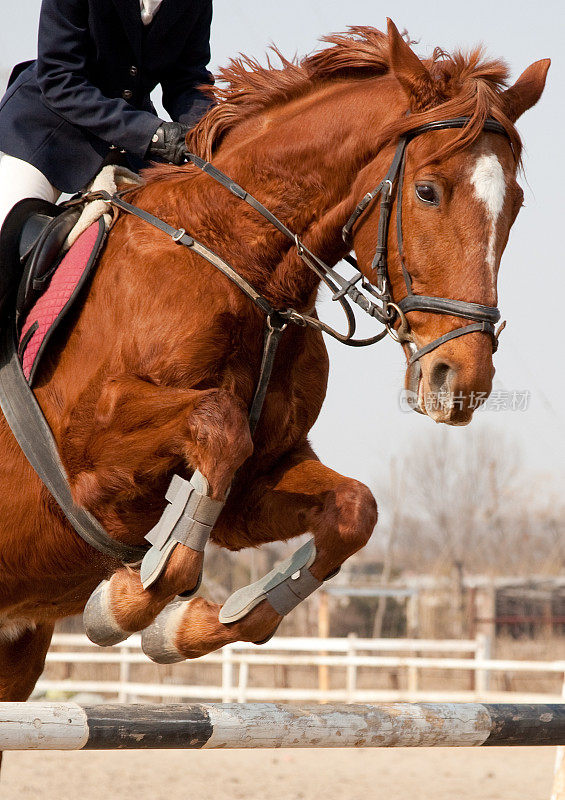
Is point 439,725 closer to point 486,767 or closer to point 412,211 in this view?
point 412,211

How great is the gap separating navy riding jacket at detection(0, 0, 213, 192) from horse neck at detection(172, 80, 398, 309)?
44 centimetres

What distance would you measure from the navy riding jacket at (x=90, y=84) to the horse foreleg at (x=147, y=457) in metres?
0.98

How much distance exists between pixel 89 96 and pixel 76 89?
54mm

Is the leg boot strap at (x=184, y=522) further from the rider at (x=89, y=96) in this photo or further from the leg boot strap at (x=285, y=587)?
the rider at (x=89, y=96)

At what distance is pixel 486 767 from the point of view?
33.6 feet

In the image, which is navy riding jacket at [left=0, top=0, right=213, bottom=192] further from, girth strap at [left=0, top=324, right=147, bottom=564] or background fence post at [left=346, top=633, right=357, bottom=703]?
background fence post at [left=346, top=633, right=357, bottom=703]

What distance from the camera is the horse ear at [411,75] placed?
9.46ft

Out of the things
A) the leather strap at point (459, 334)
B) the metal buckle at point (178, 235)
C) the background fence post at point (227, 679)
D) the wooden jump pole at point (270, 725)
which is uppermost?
the metal buckle at point (178, 235)

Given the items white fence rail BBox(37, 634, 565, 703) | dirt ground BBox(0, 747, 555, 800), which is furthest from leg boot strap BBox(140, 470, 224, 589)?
white fence rail BBox(37, 634, 565, 703)

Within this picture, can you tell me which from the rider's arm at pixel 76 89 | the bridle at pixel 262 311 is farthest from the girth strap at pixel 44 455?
the rider's arm at pixel 76 89

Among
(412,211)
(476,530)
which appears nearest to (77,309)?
(412,211)

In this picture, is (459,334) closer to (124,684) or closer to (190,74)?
(190,74)

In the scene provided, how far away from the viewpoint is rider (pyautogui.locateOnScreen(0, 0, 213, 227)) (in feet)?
11.1

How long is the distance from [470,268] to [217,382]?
87cm
